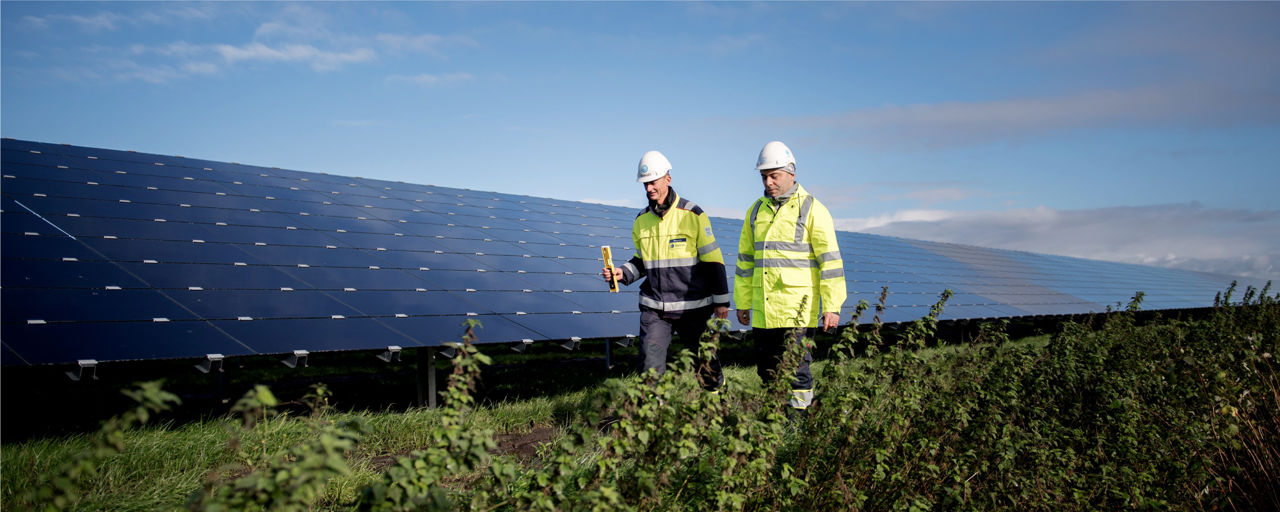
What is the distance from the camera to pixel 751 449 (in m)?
3.20

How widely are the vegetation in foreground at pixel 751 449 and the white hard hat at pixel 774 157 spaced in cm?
166

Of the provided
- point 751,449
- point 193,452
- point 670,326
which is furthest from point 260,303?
point 751,449

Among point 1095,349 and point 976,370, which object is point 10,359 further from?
point 1095,349

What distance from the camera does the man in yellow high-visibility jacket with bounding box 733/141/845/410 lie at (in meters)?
5.67

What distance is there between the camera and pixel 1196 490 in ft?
15.0

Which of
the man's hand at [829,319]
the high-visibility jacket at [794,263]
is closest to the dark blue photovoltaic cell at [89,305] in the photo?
the high-visibility jacket at [794,263]

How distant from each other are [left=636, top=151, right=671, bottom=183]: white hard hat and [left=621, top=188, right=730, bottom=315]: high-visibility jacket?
21cm

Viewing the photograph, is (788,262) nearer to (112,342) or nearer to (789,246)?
(789,246)

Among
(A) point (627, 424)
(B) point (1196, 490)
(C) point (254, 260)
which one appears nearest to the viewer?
(A) point (627, 424)

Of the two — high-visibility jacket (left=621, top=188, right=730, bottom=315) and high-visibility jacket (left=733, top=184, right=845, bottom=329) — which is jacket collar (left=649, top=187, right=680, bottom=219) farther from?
high-visibility jacket (left=733, top=184, right=845, bottom=329)

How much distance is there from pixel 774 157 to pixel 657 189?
0.93 meters

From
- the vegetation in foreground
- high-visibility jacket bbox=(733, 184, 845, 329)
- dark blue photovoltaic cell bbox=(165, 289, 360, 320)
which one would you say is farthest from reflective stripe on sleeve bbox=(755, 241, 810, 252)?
dark blue photovoltaic cell bbox=(165, 289, 360, 320)

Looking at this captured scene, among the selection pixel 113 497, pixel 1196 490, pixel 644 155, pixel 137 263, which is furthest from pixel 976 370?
pixel 137 263

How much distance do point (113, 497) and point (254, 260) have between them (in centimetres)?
405
